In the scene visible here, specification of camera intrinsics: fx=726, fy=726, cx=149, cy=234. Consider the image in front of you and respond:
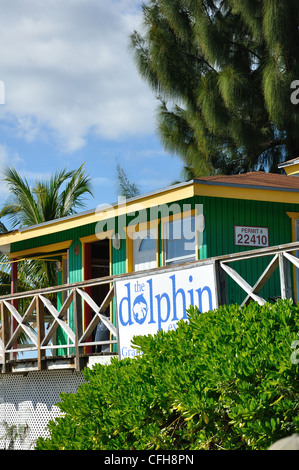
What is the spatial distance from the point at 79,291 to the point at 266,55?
16.7 m

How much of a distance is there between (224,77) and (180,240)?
14.2m

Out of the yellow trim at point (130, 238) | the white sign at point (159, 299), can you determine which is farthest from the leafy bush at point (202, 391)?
the yellow trim at point (130, 238)

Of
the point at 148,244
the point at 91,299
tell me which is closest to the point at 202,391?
the point at 91,299

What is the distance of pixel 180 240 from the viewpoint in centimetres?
1195

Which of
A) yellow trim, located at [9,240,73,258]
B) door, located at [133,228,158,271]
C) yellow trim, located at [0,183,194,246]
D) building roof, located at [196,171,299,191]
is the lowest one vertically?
door, located at [133,228,158,271]

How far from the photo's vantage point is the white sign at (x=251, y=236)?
11797 mm

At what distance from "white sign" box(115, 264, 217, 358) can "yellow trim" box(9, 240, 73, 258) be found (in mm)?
5144

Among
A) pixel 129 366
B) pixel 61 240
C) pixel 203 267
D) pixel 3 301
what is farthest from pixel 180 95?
pixel 129 366

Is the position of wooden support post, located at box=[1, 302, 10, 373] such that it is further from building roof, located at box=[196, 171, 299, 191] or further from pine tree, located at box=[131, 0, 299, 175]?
pine tree, located at box=[131, 0, 299, 175]

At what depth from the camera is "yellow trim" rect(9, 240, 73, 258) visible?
14879 mm

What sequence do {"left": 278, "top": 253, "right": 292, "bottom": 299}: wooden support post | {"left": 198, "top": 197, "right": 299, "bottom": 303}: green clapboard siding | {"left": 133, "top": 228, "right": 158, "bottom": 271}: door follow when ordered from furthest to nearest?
{"left": 133, "top": 228, "right": 158, "bottom": 271}: door
{"left": 198, "top": 197, "right": 299, "bottom": 303}: green clapboard siding
{"left": 278, "top": 253, "right": 292, "bottom": 299}: wooden support post

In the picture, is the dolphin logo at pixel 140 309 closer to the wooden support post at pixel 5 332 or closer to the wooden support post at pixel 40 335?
the wooden support post at pixel 40 335

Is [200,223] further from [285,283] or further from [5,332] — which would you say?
[5,332]

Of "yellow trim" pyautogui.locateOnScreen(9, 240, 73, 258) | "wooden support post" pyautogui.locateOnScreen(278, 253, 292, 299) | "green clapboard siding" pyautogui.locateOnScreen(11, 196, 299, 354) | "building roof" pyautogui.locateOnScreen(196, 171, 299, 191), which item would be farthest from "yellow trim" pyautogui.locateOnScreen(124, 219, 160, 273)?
"wooden support post" pyautogui.locateOnScreen(278, 253, 292, 299)
